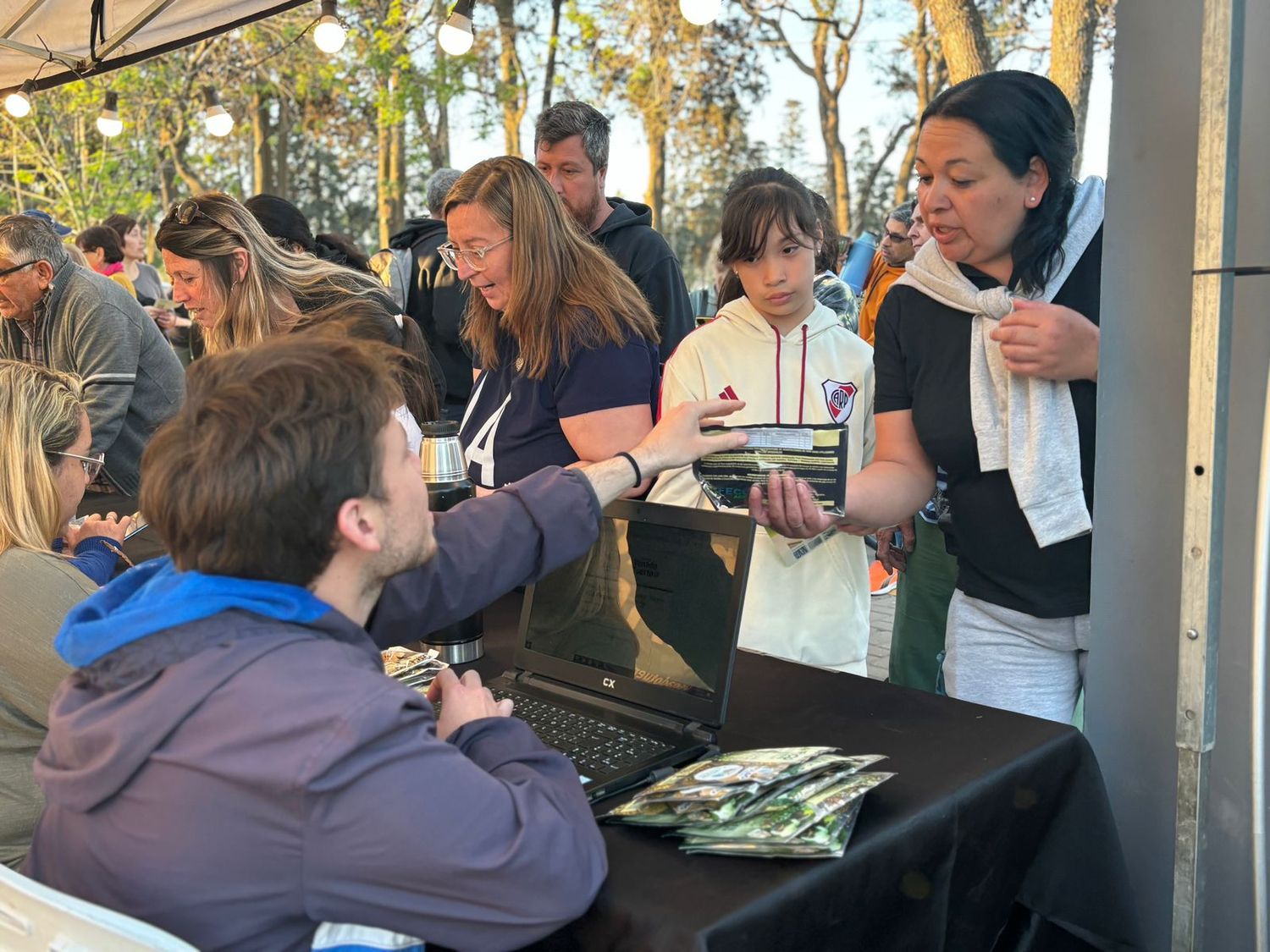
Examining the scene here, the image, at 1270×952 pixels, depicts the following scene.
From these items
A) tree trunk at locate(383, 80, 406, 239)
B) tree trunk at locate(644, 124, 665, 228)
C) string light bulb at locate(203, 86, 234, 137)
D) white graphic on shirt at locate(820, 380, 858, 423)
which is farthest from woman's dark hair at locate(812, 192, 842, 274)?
tree trunk at locate(383, 80, 406, 239)

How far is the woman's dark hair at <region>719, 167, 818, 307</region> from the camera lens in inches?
104

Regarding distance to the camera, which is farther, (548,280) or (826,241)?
(826,241)

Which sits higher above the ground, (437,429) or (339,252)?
(339,252)

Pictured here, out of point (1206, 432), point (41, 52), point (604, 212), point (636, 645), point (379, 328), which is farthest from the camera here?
point (41, 52)

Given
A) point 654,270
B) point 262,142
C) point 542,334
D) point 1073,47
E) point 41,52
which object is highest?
point 262,142

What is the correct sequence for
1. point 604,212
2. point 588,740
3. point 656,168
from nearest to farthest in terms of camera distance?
point 588,740 → point 604,212 → point 656,168

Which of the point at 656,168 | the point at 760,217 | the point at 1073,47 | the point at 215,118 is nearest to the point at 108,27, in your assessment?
the point at 760,217

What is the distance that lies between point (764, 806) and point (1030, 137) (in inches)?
48.6

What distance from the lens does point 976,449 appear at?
203 centimetres

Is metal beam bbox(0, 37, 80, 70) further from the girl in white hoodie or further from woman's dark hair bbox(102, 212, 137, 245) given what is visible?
the girl in white hoodie

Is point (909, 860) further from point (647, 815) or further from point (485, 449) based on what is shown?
point (485, 449)

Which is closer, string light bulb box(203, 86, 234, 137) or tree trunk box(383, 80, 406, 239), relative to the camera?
Result: string light bulb box(203, 86, 234, 137)

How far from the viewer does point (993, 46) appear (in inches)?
626

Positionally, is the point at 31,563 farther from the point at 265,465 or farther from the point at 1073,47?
the point at 1073,47
